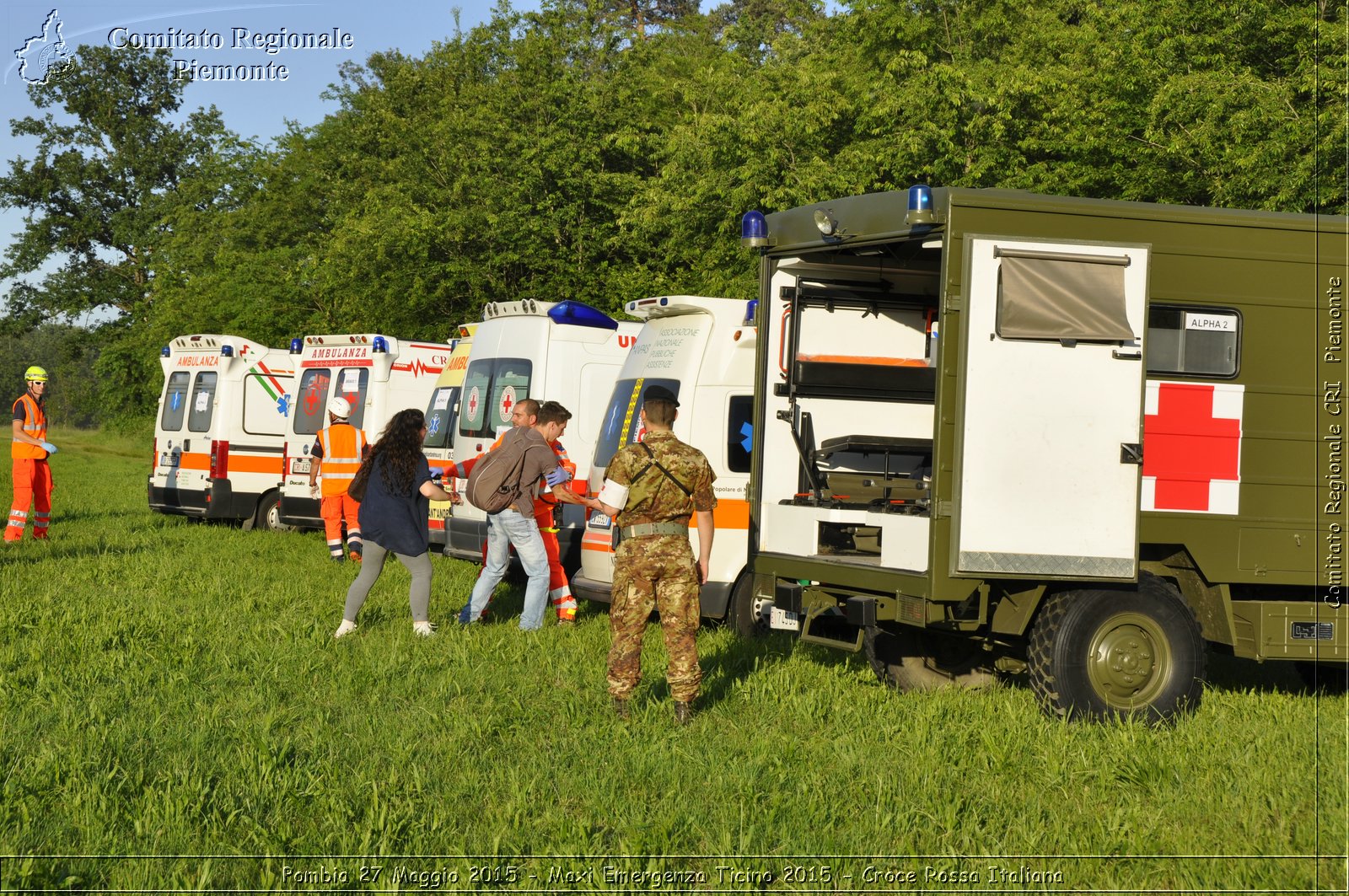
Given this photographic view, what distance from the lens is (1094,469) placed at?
7598 millimetres

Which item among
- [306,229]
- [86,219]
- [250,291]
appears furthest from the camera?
[86,219]

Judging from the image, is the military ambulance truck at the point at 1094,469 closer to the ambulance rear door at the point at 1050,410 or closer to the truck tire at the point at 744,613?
the ambulance rear door at the point at 1050,410

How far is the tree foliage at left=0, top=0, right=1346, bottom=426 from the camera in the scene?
56.4ft

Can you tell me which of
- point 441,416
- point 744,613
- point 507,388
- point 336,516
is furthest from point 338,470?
point 744,613

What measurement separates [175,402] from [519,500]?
1180 centimetres

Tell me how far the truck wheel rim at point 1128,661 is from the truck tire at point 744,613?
3210mm

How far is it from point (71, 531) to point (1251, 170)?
14938mm

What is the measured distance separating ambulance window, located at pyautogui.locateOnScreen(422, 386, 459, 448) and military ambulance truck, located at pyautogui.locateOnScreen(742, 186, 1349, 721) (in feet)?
26.6

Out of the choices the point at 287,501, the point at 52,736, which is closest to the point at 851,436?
the point at 52,736

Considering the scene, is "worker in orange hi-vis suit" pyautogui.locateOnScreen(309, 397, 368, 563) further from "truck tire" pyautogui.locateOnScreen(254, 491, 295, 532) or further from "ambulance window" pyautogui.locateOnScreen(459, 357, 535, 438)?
"truck tire" pyautogui.locateOnScreen(254, 491, 295, 532)

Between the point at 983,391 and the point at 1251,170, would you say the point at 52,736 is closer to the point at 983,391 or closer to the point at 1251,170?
the point at 983,391

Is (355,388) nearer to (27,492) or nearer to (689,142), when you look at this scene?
(27,492)

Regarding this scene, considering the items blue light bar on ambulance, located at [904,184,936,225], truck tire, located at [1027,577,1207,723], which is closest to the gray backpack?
blue light bar on ambulance, located at [904,184,936,225]

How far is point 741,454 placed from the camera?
11078 millimetres
